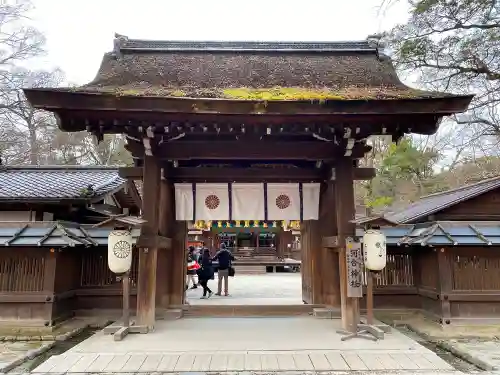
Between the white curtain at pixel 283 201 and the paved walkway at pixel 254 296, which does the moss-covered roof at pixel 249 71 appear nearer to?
the white curtain at pixel 283 201

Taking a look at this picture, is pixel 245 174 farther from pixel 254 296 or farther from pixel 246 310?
pixel 254 296

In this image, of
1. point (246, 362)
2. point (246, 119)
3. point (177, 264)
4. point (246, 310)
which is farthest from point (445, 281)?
point (177, 264)

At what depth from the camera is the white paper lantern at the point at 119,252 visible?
5660 millimetres

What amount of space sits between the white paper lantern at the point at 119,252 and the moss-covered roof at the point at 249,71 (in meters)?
2.28

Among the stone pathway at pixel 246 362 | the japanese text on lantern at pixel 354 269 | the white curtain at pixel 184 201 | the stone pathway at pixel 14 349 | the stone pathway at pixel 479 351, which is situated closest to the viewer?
the stone pathway at pixel 246 362

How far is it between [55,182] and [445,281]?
10014mm

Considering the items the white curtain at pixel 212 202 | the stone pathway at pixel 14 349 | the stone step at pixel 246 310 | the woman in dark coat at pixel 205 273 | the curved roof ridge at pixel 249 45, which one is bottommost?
the stone pathway at pixel 14 349

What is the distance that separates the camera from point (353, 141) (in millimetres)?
5965

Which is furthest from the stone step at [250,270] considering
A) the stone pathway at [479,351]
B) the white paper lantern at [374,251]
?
the white paper lantern at [374,251]

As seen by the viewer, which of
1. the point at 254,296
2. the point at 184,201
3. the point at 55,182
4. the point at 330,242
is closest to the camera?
the point at 330,242

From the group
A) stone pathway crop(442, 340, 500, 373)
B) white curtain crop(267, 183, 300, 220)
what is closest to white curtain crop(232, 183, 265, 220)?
white curtain crop(267, 183, 300, 220)

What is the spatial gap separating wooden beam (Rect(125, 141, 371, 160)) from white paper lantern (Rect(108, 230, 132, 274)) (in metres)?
1.51

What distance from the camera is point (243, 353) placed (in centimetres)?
472

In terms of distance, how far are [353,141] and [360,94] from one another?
780 millimetres
